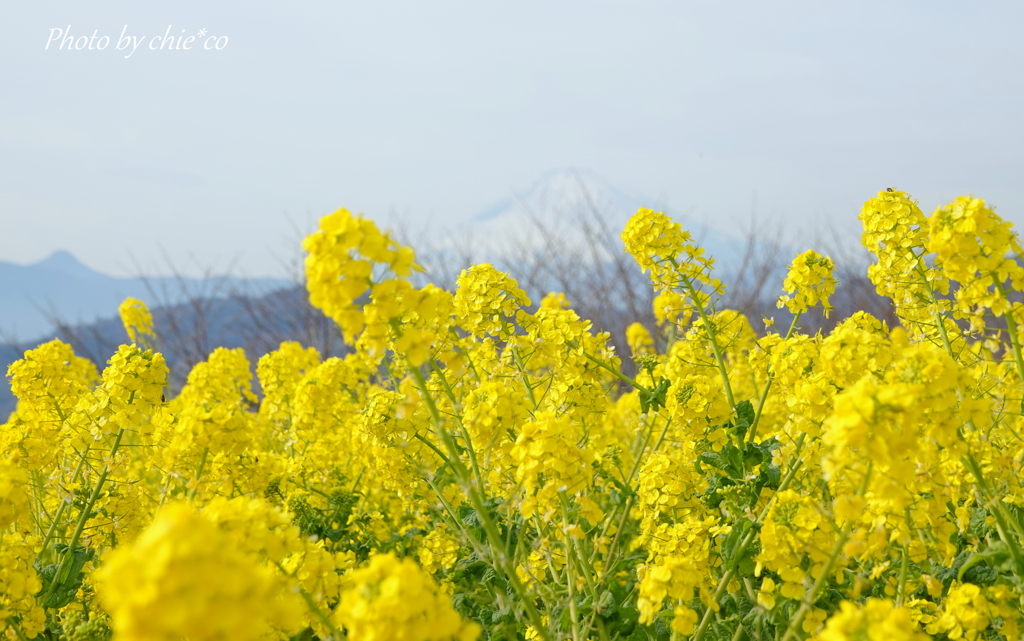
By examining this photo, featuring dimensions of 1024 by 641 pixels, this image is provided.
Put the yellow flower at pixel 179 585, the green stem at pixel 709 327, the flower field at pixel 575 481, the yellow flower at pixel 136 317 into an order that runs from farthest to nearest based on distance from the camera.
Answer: the yellow flower at pixel 136 317 → the green stem at pixel 709 327 → the flower field at pixel 575 481 → the yellow flower at pixel 179 585

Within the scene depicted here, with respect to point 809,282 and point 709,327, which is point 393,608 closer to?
point 709,327

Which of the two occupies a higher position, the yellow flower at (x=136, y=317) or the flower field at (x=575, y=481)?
the yellow flower at (x=136, y=317)

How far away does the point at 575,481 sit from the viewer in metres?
2.43

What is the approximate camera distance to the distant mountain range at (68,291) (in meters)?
14.0

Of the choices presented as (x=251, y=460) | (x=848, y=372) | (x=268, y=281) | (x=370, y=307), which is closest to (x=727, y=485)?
(x=848, y=372)

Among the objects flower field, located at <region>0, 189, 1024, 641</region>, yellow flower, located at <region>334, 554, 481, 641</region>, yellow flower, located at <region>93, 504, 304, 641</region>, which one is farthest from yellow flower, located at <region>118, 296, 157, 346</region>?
yellow flower, located at <region>93, 504, 304, 641</region>

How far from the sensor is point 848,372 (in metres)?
2.30

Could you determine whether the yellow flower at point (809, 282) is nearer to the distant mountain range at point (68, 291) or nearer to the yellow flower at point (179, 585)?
the yellow flower at point (179, 585)

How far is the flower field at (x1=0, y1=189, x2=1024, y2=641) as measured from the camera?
5.33ft

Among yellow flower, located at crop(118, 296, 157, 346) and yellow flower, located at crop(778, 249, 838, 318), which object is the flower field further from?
yellow flower, located at crop(118, 296, 157, 346)

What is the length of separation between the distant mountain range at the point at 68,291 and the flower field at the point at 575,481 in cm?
768

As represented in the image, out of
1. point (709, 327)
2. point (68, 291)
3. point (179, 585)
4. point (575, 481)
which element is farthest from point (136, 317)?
point (68, 291)

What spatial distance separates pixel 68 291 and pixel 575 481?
111 metres

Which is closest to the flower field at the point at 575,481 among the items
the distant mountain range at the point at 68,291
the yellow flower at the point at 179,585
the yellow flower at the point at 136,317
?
the yellow flower at the point at 179,585
